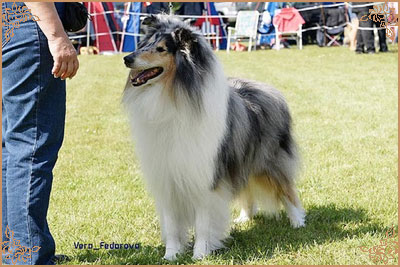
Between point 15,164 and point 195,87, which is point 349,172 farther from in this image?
point 15,164

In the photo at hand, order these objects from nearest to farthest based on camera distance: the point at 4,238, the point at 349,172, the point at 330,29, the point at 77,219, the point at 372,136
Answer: the point at 4,238, the point at 77,219, the point at 349,172, the point at 372,136, the point at 330,29

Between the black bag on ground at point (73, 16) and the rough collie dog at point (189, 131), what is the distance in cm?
30

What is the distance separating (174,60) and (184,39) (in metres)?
0.13

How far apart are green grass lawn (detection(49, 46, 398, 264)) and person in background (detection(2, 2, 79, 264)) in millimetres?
495

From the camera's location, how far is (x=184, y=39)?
2.81 meters

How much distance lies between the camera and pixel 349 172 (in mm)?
4574

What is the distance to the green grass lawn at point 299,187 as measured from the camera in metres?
3.10

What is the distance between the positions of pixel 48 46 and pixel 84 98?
6.43 meters

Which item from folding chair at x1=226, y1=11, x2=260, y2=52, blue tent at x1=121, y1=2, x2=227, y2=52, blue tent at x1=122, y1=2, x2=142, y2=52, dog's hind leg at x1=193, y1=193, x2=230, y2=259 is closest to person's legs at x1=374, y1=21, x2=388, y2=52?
folding chair at x1=226, y1=11, x2=260, y2=52

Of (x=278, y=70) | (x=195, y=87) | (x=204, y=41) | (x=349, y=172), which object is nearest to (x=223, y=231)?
(x=195, y=87)

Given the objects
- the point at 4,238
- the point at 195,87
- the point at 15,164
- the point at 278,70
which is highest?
the point at 195,87

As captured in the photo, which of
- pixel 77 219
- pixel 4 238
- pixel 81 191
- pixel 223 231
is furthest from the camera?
pixel 81 191

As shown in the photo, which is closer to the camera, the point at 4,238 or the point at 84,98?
the point at 4,238

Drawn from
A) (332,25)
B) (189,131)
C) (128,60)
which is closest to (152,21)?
(128,60)
